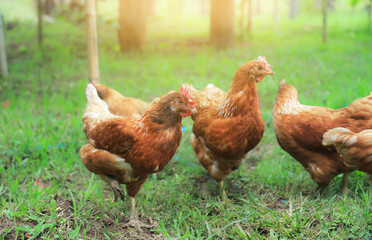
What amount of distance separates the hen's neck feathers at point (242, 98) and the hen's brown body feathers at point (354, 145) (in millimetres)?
722

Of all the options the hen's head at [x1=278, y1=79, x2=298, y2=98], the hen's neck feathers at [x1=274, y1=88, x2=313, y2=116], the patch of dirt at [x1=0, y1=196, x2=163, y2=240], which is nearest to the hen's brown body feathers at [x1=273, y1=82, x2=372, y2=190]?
the hen's neck feathers at [x1=274, y1=88, x2=313, y2=116]

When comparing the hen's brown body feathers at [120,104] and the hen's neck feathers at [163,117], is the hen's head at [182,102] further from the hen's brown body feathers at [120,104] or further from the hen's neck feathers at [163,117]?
the hen's brown body feathers at [120,104]

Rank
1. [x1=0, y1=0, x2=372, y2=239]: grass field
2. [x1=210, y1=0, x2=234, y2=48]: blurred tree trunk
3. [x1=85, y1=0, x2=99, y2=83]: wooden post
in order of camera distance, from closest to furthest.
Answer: [x1=0, y1=0, x2=372, y2=239]: grass field, [x1=85, y1=0, x2=99, y2=83]: wooden post, [x1=210, y1=0, x2=234, y2=48]: blurred tree trunk

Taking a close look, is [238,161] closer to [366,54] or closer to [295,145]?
[295,145]

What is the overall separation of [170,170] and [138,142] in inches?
55.3

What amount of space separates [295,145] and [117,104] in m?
2.11

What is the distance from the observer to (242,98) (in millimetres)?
3113

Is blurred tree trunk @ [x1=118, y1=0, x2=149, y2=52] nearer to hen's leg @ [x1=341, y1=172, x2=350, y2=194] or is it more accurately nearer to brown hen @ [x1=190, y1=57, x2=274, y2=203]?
brown hen @ [x1=190, y1=57, x2=274, y2=203]

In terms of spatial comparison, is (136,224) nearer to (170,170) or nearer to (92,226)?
(92,226)

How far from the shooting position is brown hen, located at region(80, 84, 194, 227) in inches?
109

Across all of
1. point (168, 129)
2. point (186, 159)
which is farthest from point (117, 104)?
point (168, 129)

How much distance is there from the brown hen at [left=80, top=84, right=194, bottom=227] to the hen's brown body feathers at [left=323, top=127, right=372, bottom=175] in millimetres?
1177

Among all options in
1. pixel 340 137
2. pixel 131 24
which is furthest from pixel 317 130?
pixel 131 24

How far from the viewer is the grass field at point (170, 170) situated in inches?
108
